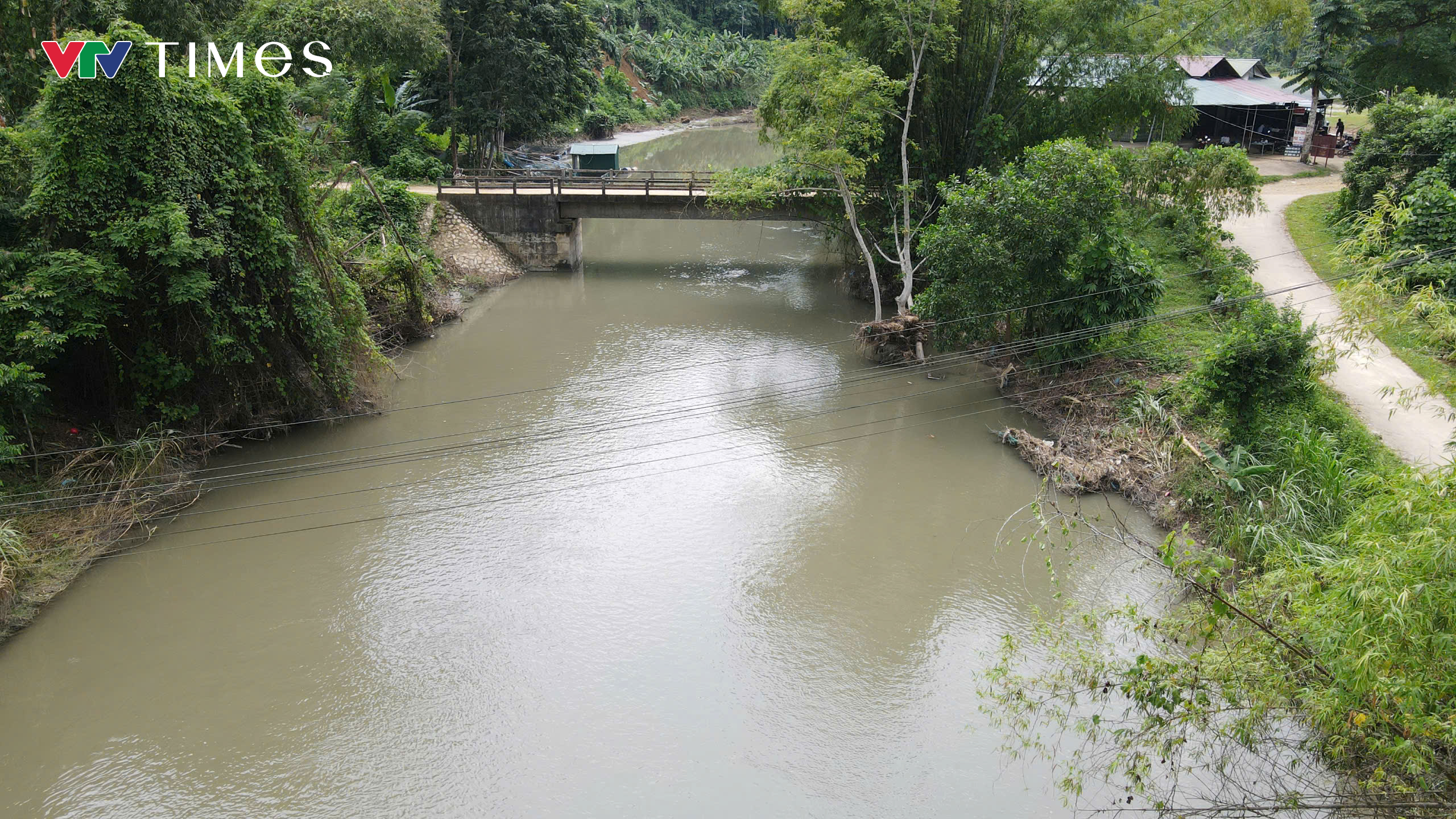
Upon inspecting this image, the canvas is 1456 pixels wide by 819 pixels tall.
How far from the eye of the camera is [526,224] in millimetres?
26562

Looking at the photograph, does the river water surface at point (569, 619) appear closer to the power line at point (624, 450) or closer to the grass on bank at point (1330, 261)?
the power line at point (624, 450)

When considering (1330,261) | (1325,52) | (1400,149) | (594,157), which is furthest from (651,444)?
(1325,52)

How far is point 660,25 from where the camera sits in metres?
64.4

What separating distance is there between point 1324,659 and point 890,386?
12.1m

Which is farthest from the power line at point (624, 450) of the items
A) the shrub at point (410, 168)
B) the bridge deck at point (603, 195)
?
the shrub at point (410, 168)

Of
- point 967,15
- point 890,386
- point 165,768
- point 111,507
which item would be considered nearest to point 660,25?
point 967,15

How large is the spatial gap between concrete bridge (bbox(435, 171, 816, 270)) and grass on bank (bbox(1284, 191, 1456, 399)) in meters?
12.4

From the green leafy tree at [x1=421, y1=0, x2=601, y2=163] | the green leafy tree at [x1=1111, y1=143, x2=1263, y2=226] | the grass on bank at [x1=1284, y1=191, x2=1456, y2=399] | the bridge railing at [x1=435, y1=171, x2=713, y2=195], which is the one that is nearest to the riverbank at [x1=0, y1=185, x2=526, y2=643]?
the bridge railing at [x1=435, y1=171, x2=713, y2=195]

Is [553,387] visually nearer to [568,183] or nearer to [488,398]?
[488,398]

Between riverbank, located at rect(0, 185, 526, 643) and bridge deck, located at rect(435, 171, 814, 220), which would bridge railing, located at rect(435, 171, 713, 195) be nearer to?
bridge deck, located at rect(435, 171, 814, 220)

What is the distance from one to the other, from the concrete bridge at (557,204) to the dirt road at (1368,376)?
11.6 m

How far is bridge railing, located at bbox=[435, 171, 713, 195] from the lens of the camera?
25469 mm

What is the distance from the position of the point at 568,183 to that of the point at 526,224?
70.6 inches

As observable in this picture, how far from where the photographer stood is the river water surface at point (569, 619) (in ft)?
29.2
